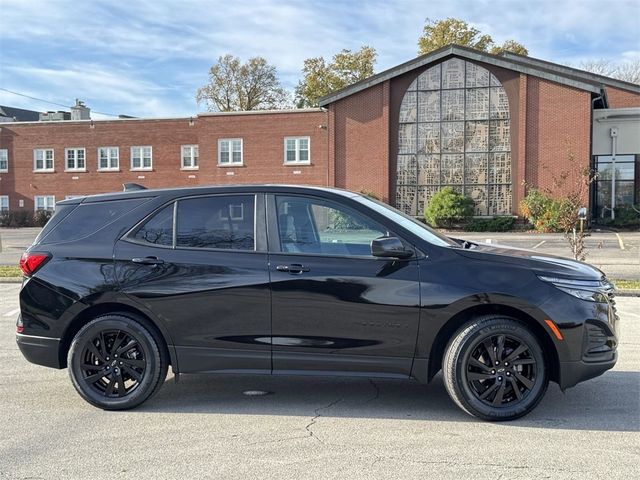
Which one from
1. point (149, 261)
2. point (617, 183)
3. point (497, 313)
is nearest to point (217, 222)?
point (149, 261)

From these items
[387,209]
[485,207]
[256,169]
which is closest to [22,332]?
[387,209]

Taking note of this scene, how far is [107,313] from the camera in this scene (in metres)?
4.98

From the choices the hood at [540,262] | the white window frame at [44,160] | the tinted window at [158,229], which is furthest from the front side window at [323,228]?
the white window frame at [44,160]

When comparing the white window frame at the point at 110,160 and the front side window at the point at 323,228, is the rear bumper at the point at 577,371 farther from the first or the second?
the white window frame at the point at 110,160

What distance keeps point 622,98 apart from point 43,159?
39.5 meters

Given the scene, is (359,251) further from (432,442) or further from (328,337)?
(432,442)

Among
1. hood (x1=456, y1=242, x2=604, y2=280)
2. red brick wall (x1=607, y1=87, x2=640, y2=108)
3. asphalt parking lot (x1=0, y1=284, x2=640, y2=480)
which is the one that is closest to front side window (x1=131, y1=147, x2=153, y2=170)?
red brick wall (x1=607, y1=87, x2=640, y2=108)

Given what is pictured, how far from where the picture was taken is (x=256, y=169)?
123 feet

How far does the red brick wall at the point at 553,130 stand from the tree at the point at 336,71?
24.6 metres

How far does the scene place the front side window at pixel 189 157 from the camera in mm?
40656

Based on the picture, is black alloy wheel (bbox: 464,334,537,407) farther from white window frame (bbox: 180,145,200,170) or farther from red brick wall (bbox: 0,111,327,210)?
white window frame (bbox: 180,145,200,170)

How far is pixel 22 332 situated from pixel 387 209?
3240 mm

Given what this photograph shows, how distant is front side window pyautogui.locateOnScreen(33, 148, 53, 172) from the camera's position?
144ft

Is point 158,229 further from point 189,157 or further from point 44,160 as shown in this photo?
point 44,160
